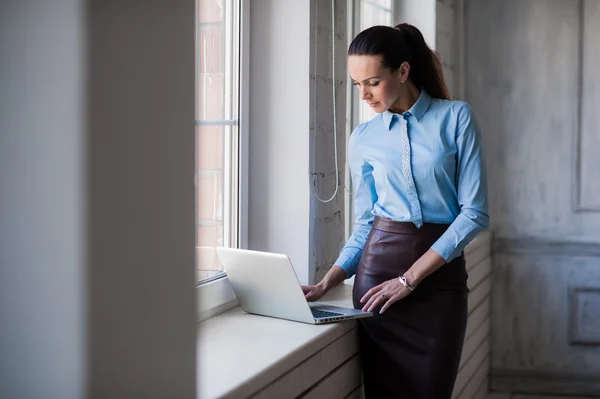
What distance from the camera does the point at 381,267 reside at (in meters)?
2.14

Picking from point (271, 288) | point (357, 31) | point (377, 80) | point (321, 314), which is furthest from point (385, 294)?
point (357, 31)

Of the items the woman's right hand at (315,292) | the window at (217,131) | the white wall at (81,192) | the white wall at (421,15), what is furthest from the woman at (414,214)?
the white wall at (421,15)

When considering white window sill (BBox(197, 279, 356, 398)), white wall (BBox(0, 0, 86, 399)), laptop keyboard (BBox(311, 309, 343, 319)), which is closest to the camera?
white wall (BBox(0, 0, 86, 399))

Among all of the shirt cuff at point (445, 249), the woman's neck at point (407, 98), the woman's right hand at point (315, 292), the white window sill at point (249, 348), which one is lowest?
the white window sill at point (249, 348)

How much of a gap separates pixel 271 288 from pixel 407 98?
66 cm

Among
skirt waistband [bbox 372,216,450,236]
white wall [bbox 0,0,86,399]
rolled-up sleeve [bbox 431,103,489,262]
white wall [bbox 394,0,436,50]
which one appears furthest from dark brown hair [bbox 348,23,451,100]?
white wall [bbox 394,0,436,50]

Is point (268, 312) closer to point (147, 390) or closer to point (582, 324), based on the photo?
point (147, 390)

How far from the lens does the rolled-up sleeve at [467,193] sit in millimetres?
1999

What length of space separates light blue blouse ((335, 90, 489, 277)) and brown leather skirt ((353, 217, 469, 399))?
0.21 feet

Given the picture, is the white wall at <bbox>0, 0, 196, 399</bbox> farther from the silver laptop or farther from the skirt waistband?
the skirt waistband

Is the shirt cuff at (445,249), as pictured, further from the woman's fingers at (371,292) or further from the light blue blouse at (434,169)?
the woman's fingers at (371,292)

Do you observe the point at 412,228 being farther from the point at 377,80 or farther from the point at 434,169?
the point at 377,80

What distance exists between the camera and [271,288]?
2.03 m

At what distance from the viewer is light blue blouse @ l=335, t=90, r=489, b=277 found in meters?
2.02
